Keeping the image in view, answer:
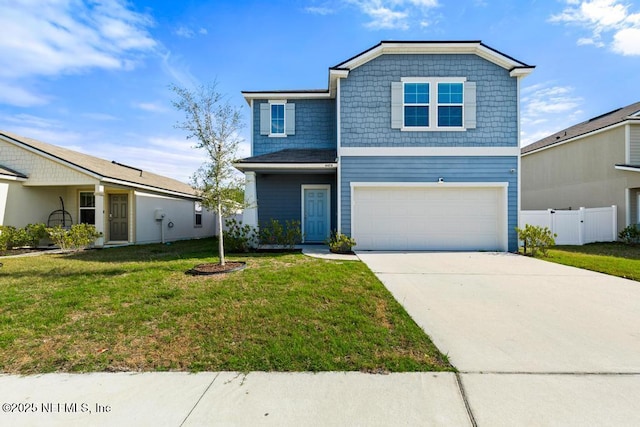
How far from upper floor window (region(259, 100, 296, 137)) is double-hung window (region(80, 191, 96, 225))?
8.31 m

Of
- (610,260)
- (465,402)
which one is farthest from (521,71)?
(465,402)

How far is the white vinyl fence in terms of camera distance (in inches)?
491

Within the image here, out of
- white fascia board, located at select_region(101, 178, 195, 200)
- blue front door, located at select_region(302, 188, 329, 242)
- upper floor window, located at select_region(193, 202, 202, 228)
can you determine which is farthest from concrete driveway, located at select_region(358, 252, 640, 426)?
upper floor window, located at select_region(193, 202, 202, 228)

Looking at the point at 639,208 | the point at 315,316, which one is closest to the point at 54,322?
the point at 315,316

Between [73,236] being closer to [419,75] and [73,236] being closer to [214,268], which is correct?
[214,268]

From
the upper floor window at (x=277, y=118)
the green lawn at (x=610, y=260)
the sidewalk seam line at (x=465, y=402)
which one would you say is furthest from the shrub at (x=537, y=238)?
the upper floor window at (x=277, y=118)

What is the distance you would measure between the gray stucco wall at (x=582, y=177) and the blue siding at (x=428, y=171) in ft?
→ 25.7

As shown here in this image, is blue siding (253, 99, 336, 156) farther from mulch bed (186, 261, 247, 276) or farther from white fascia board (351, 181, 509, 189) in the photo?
mulch bed (186, 261, 247, 276)

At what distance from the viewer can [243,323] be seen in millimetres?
3746

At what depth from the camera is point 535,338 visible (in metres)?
3.47

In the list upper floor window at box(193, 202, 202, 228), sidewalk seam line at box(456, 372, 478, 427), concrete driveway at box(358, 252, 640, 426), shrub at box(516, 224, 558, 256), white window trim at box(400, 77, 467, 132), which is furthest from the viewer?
upper floor window at box(193, 202, 202, 228)

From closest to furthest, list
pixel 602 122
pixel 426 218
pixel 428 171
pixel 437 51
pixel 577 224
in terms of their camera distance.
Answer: pixel 437 51
pixel 428 171
pixel 426 218
pixel 577 224
pixel 602 122

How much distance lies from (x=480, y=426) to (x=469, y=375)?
2.18 feet

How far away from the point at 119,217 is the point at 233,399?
1342 cm
